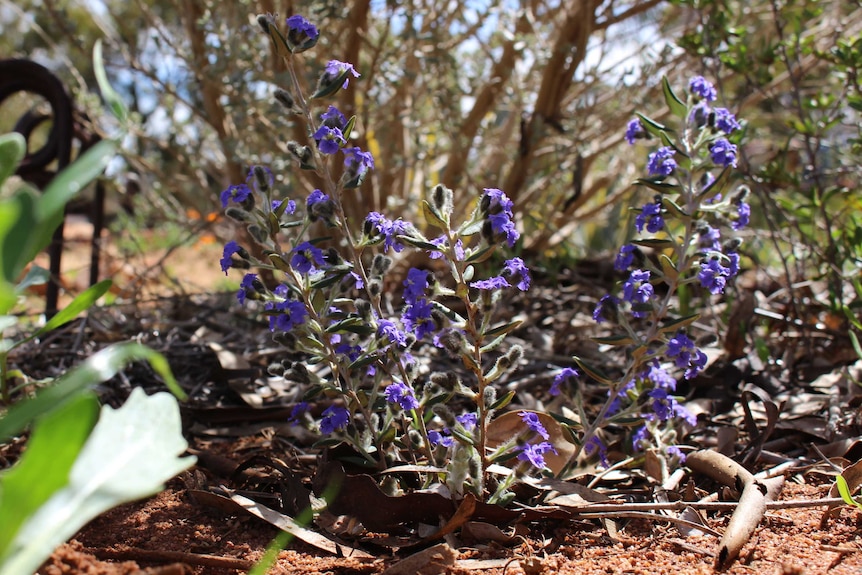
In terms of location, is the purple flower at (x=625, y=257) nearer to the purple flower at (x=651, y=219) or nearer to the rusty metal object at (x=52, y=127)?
the purple flower at (x=651, y=219)

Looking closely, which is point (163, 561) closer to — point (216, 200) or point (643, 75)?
point (216, 200)

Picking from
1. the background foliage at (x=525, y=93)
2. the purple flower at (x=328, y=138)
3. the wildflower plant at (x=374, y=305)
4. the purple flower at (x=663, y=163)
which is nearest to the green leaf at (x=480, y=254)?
the wildflower plant at (x=374, y=305)

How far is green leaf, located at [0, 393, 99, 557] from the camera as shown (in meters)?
0.91

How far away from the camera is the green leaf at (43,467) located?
91 cm

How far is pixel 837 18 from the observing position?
3766 mm

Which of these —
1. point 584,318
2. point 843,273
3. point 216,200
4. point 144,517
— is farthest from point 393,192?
point 144,517

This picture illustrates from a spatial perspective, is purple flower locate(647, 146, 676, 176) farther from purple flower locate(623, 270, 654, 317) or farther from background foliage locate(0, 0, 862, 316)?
background foliage locate(0, 0, 862, 316)

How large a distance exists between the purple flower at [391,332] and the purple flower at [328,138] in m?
0.39

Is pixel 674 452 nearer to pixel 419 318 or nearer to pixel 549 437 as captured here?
pixel 549 437

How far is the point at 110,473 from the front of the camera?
100 cm

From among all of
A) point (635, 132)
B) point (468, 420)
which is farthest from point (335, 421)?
point (635, 132)

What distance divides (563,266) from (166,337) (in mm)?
1808

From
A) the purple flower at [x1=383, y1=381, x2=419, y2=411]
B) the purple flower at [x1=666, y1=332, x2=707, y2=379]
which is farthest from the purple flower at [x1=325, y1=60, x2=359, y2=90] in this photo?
the purple flower at [x1=666, y1=332, x2=707, y2=379]

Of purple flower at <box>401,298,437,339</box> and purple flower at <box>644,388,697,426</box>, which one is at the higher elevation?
purple flower at <box>401,298,437,339</box>
